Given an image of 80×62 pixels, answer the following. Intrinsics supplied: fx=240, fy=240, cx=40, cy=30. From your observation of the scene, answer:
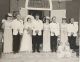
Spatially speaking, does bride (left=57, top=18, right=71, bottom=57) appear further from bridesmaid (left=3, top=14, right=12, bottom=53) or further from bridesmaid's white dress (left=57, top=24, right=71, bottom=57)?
bridesmaid (left=3, top=14, right=12, bottom=53)

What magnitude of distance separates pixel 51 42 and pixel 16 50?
0.29m

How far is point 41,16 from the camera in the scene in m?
1.96

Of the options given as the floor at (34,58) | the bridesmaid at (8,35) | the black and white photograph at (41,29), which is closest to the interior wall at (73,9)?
the black and white photograph at (41,29)

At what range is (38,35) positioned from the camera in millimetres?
1963

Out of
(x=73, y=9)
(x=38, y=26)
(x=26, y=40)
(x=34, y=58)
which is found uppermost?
(x=73, y=9)

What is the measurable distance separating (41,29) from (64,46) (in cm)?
23

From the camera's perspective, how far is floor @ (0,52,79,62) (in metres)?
1.83

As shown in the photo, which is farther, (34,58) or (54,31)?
(54,31)

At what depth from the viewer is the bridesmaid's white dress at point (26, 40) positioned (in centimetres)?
193

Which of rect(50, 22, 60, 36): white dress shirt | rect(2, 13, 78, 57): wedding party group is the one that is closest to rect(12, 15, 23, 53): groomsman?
rect(2, 13, 78, 57): wedding party group

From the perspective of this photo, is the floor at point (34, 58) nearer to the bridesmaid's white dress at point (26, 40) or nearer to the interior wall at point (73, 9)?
the bridesmaid's white dress at point (26, 40)

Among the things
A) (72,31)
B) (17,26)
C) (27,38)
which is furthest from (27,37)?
(72,31)

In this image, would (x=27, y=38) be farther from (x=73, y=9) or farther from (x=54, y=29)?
(x=73, y=9)

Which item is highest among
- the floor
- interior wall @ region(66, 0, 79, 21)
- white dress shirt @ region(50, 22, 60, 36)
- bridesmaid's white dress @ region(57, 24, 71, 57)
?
interior wall @ region(66, 0, 79, 21)
